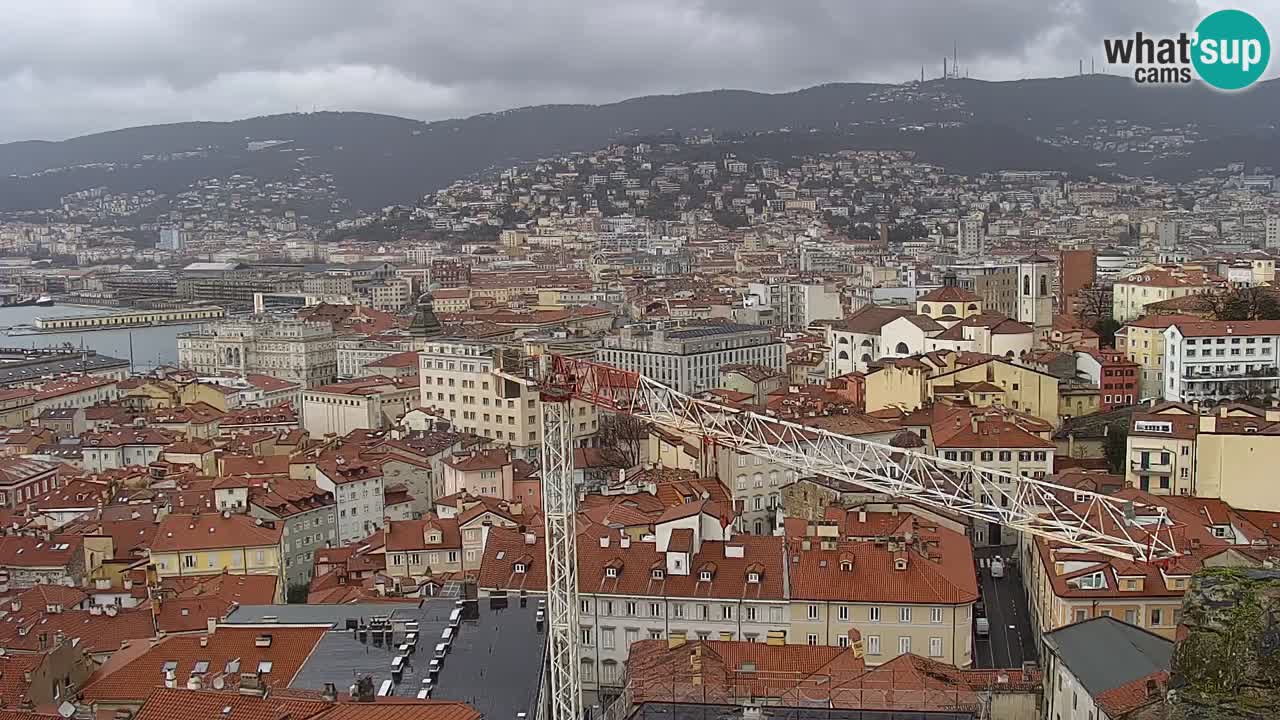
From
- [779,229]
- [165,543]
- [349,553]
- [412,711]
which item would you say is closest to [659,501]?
[349,553]

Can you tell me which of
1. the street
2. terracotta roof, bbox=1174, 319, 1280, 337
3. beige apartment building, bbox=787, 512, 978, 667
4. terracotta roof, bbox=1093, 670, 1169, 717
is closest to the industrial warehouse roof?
terracotta roof, bbox=1174, 319, 1280, 337

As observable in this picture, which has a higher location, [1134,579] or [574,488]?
[574,488]

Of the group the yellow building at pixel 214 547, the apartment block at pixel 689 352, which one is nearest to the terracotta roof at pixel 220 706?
the yellow building at pixel 214 547

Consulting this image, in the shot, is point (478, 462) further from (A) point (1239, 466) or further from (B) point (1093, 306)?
(B) point (1093, 306)

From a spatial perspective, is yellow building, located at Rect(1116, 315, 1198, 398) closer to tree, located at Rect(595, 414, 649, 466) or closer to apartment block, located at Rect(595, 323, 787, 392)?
tree, located at Rect(595, 414, 649, 466)

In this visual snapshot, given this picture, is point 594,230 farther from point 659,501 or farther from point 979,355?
point 659,501

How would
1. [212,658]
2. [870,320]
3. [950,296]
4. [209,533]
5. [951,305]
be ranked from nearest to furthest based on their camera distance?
1. [212,658]
2. [209,533]
3. [951,305]
4. [950,296]
5. [870,320]

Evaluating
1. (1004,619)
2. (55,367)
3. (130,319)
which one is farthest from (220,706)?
(130,319)
